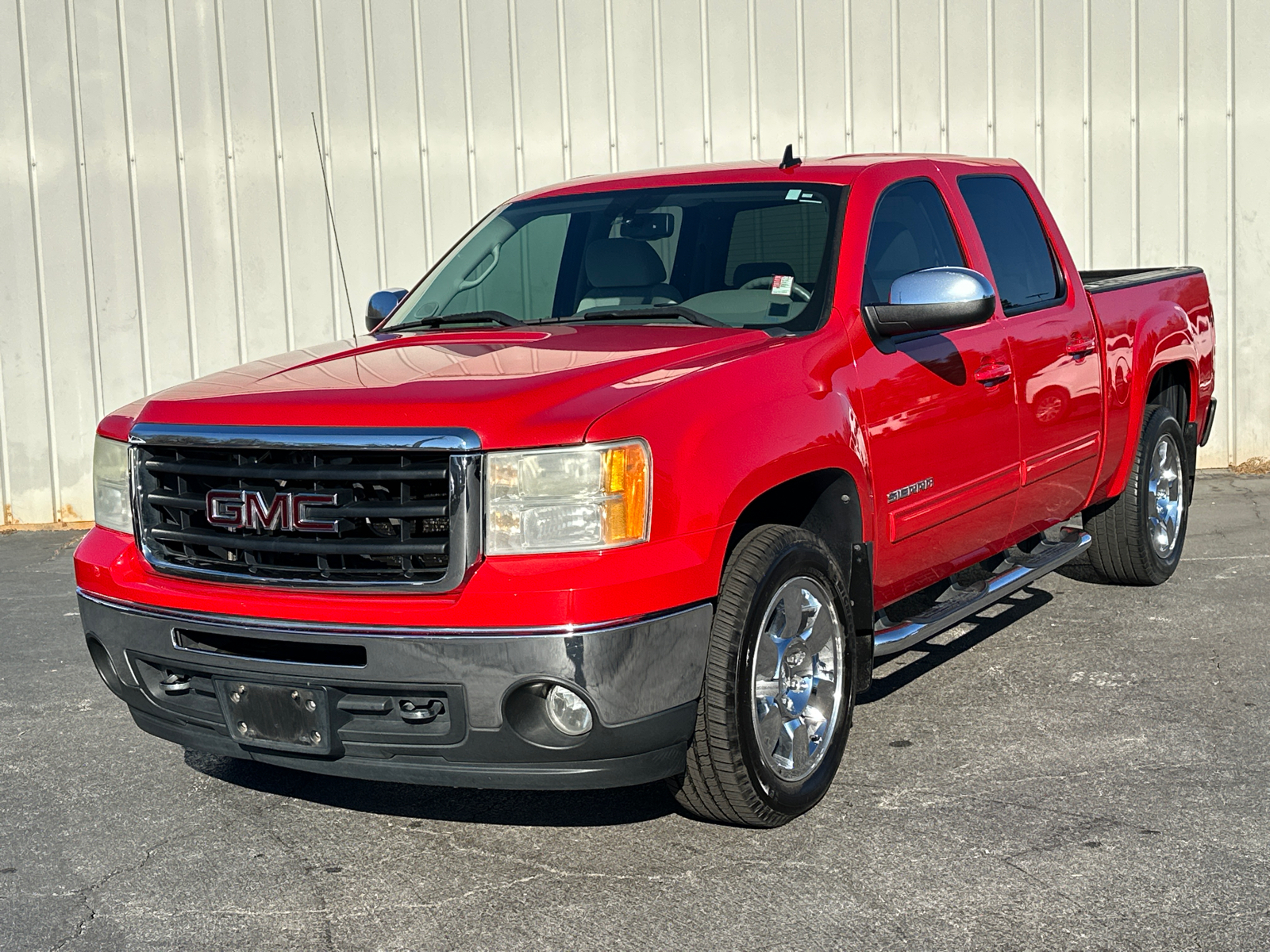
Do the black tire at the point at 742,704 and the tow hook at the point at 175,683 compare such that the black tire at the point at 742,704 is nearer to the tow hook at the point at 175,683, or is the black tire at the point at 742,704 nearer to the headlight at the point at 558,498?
the headlight at the point at 558,498

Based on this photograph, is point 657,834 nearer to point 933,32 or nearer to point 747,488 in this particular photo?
point 747,488

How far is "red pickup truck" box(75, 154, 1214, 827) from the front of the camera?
10.9ft

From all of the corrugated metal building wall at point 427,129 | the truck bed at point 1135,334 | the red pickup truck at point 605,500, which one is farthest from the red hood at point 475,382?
the corrugated metal building wall at point 427,129

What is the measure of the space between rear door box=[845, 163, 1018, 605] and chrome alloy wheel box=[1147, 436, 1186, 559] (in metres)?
1.68

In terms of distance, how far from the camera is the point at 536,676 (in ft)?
10.7

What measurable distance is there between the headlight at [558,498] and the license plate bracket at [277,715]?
60 centimetres

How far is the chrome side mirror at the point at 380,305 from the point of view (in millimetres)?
5391

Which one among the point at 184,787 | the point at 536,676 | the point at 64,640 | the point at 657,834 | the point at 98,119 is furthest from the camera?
the point at 98,119

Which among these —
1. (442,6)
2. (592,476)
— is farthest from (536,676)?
(442,6)

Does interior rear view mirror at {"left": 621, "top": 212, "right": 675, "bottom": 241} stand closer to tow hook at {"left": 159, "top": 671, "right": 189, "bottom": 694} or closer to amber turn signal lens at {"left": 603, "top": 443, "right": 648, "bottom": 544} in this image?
amber turn signal lens at {"left": 603, "top": 443, "right": 648, "bottom": 544}

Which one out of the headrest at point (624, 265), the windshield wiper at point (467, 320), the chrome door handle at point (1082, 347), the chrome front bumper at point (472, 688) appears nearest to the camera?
the chrome front bumper at point (472, 688)

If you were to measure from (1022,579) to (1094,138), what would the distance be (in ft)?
18.8

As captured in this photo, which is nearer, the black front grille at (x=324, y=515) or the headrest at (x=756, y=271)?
the black front grille at (x=324, y=515)

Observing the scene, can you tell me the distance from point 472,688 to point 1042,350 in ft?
9.36
